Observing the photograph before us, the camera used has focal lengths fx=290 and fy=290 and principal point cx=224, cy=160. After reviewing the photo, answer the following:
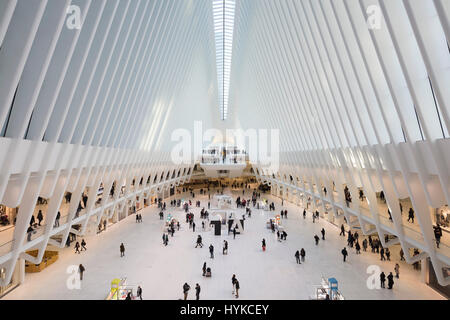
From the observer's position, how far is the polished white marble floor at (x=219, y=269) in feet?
38.1

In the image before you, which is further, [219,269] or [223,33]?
[223,33]

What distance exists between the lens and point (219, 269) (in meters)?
14.0

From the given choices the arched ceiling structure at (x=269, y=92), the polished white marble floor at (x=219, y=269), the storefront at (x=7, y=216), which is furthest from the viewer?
the storefront at (x=7, y=216)

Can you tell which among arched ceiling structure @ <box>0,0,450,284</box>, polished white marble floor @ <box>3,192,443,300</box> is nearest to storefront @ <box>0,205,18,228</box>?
arched ceiling structure @ <box>0,0,450,284</box>

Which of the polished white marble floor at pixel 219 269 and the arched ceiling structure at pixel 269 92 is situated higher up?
the arched ceiling structure at pixel 269 92

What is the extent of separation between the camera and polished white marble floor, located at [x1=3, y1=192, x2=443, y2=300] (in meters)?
11.6

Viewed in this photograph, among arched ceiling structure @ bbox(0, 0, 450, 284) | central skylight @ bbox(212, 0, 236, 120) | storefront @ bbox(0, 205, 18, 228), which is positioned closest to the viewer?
arched ceiling structure @ bbox(0, 0, 450, 284)

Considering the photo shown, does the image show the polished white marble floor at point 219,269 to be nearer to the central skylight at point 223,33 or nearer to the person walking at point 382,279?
the person walking at point 382,279

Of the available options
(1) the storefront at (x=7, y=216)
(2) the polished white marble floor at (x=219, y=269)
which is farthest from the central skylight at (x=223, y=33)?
(1) the storefront at (x=7, y=216)

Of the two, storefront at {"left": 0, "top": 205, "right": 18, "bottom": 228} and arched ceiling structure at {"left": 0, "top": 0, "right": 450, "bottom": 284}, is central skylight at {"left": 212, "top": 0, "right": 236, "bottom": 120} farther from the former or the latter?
storefront at {"left": 0, "top": 205, "right": 18, "bottom": 228}

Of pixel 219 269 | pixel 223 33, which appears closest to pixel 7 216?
pixel 219 269

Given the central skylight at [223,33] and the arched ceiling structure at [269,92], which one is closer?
the arched ceiling structure at [269,92]

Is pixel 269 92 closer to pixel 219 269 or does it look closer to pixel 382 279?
pixel 219 269
